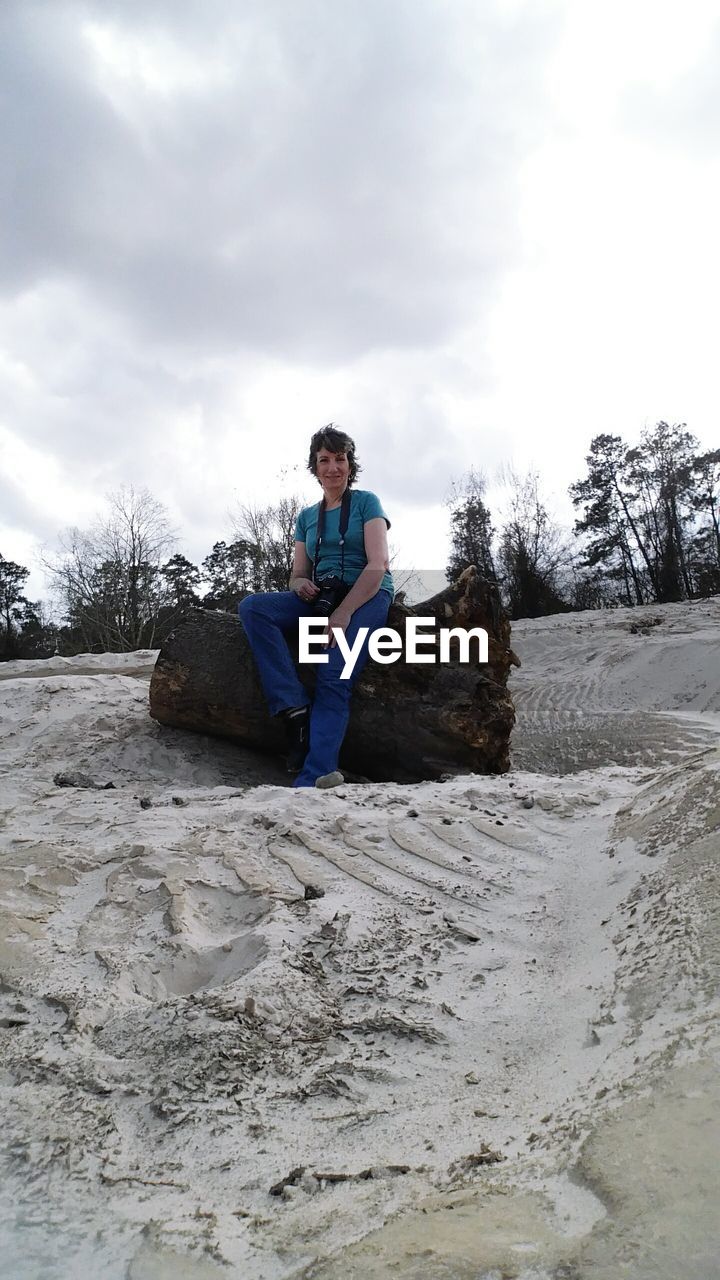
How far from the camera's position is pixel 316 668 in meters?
4.41

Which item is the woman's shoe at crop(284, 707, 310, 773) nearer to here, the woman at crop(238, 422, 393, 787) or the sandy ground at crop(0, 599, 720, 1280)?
the woman at crop(238, 422, 393, 787)

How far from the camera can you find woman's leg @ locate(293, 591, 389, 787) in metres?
3.91

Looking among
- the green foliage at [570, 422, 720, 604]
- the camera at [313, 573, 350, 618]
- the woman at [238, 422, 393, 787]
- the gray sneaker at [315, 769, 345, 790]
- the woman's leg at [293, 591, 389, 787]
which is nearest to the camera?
the gray sneaker at [315, 769, 345, 790]

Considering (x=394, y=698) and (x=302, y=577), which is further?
(x=302, y=577)

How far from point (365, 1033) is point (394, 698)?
2.81 metres

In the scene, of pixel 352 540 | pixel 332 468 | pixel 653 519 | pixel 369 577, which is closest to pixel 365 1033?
pixel 369 577

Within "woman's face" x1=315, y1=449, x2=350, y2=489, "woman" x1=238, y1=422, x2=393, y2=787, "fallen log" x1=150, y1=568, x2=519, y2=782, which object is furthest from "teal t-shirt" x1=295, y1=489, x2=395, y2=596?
"fallen log" x1=150, y1=568, x2=519, y2=782

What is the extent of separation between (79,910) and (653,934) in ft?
5.28

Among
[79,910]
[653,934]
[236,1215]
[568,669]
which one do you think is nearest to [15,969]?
[79,910]

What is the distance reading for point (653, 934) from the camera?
68.8 inches

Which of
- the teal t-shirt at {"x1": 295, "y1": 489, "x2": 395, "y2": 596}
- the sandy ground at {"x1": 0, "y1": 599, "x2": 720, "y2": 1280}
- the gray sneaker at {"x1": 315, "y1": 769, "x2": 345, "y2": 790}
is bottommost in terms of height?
the sandy ground at {"x1": 0, "y1": 599, "x2": 720, "y2": 1280}

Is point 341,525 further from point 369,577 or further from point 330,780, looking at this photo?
point 330,780

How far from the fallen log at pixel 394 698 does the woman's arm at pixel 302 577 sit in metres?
0.45

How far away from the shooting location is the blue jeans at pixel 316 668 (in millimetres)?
3988
